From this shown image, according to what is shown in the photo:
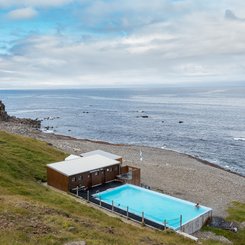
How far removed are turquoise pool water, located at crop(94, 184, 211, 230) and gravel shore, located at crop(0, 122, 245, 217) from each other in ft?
14.4

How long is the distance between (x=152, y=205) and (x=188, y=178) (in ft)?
57.5

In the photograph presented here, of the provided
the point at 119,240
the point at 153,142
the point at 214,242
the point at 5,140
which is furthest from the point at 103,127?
the point at 119,240

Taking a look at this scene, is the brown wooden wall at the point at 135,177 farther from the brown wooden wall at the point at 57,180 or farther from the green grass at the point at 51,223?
the green grass at the point at 51,223

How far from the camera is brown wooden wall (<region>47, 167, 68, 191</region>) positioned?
3693 cm

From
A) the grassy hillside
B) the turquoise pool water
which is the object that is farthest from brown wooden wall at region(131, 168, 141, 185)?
the grassy hillside

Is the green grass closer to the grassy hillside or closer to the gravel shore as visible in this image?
the grassy hillside

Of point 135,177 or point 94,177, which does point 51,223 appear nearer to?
point 94,177

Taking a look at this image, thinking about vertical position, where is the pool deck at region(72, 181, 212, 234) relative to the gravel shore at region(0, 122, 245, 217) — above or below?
above

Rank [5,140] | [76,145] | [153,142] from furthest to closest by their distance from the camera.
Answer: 1. [153,142]
2. [76,145]
3. [5,140]

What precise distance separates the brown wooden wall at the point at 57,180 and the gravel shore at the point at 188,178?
492 inches

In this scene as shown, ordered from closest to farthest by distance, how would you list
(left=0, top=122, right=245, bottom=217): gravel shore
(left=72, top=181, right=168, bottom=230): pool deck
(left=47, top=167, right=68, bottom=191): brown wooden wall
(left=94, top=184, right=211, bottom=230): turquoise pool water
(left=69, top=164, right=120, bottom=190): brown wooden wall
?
1. (left=72, top=181, right=168, bottom=230): pool deck
2. (left=94, top=184, right=211, bottom=230): turquoise pool water
3. (left=47, top=167, right=68, bottom=191): brown wooden wall
4. (left=69, top=164, right=120, bottom=190): brown wooden wall
5. (left=0, top=122, right=245, bottom=217): gravel shore

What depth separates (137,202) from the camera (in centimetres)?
3491

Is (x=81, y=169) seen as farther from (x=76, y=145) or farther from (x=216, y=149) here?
(x=216, y=149)

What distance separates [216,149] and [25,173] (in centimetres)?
5321
